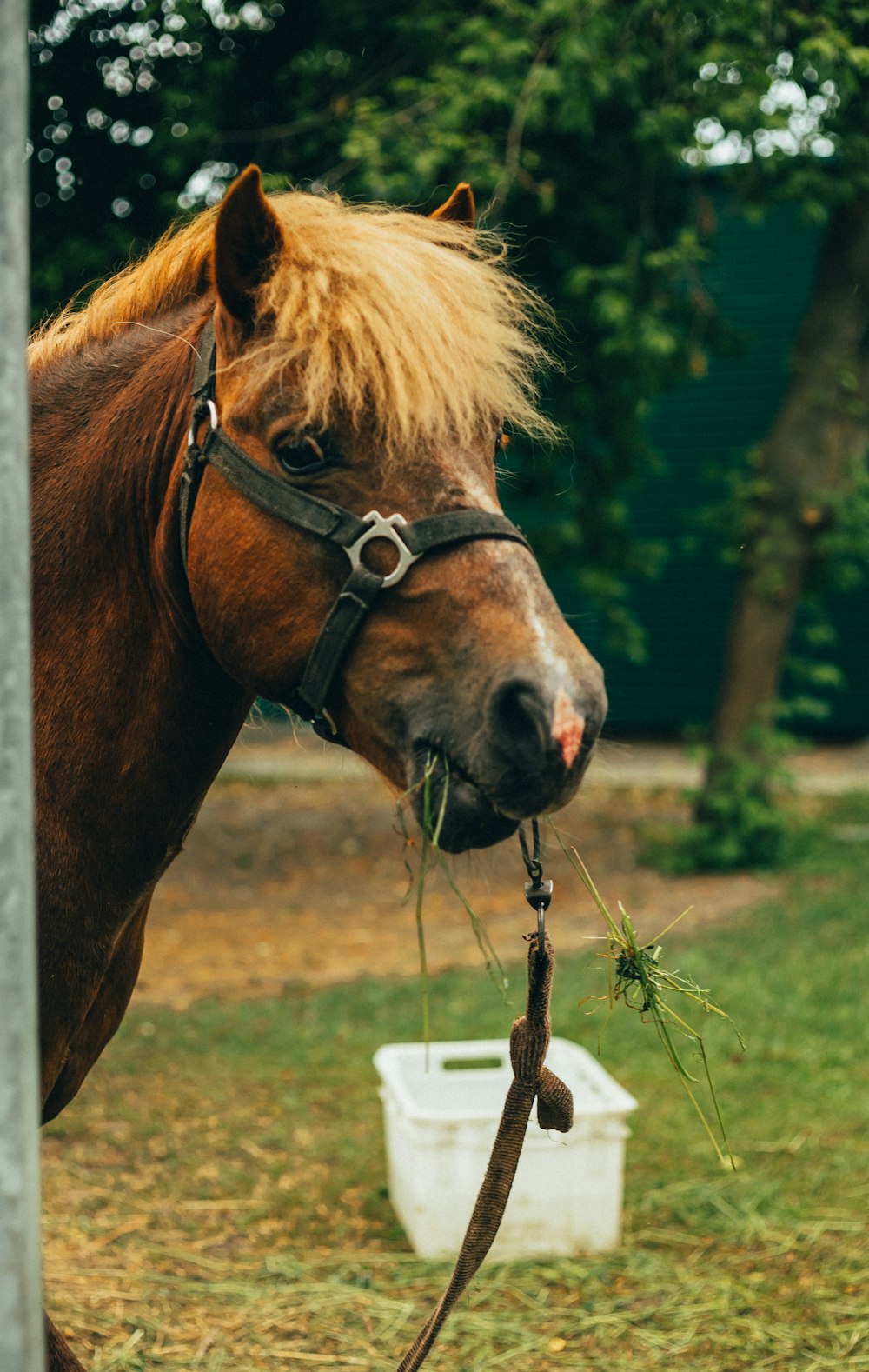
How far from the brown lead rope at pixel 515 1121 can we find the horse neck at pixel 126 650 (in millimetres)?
629

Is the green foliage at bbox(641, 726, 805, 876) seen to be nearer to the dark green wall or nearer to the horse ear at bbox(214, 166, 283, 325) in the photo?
the dark green wall

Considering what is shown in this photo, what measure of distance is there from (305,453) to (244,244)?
33cm

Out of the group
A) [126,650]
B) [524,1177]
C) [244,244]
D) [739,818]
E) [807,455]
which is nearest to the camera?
[244,244]

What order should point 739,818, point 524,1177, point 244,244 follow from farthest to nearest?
1. point 739,818
2. point 524,1177
3. point 244,244

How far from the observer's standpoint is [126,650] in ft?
6.27

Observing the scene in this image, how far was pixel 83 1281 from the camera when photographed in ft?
9.94

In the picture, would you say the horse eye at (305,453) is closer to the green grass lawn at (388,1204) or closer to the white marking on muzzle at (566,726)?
the white marking on muzzle at (566,726)

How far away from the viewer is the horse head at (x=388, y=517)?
1519 mm

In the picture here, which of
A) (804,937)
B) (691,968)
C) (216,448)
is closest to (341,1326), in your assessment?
(216,448)

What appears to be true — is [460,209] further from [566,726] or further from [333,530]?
[566,726]

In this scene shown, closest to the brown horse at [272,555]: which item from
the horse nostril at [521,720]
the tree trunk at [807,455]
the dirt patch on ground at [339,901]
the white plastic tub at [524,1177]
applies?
the horse nostril at [521,720]

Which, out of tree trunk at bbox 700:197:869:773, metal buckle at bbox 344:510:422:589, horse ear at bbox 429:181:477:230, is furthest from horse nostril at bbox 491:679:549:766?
tree trunk at bbox 700:197:869:773

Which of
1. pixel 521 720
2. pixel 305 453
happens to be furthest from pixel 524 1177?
pixel 305 453

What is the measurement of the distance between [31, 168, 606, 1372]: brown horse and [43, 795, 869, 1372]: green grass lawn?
3.67 ft
